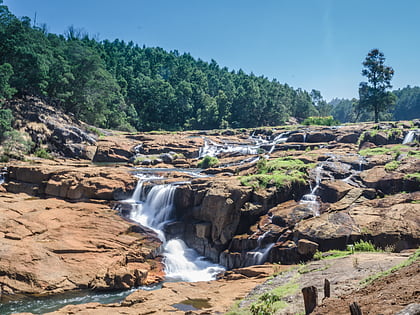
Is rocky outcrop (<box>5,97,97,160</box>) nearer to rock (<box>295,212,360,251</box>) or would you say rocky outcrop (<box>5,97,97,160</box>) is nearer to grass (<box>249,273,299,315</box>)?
rock (<box>295,212,360,251</box>)

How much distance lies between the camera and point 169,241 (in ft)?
58.6

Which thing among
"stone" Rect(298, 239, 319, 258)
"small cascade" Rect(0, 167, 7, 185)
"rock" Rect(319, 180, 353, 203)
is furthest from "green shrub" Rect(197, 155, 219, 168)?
"stone" Rect(298, 239, 319, 258)

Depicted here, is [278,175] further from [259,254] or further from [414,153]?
[414,153]

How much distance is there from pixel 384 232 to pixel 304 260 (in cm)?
333

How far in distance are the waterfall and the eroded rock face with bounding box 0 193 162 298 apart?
2.66 ft

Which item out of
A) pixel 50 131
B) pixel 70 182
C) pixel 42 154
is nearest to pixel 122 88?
pixel 50 131

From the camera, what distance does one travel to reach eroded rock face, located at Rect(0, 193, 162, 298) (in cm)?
1302

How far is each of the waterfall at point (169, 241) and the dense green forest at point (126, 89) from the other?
62.3 feet

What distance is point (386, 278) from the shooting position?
7516 millimetres

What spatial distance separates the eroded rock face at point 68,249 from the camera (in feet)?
42.7

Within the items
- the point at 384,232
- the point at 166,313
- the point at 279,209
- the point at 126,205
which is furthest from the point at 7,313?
the point at 384,232

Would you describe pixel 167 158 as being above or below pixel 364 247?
above

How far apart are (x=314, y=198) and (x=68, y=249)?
12.8 metres

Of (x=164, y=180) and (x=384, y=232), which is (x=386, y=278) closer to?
(x=384, y=232)
